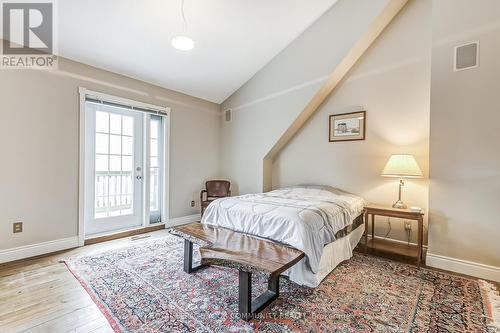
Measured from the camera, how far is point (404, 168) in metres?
2.67

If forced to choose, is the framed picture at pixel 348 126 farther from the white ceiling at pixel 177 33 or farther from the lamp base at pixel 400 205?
the white ceiling at pixel 177 33

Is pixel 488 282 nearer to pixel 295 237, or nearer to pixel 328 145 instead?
pixel 295 237

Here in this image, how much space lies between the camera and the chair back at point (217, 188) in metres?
4.45

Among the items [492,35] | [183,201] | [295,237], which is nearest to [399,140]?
[492,35]

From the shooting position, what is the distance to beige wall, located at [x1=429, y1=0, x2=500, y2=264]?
7.34ft

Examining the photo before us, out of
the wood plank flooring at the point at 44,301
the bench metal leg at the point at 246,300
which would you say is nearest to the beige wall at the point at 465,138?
the bench metal leg at the point at 246,300

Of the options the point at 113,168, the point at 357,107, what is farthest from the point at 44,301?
the point at 357,107

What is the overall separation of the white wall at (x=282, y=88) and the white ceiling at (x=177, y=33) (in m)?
0.21

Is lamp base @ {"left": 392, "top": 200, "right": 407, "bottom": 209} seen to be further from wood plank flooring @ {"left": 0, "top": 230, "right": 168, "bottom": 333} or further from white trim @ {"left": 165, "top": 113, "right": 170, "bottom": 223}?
white trim @ {"left": 165, "top": 113, "right": 170, "bottom": 223}

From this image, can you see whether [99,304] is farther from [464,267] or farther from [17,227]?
[464,267]

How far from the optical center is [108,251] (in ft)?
9.48

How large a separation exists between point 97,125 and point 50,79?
2.37 feet

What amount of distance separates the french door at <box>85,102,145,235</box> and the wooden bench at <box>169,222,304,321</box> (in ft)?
5.92

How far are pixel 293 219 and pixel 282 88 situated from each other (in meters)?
2.45
